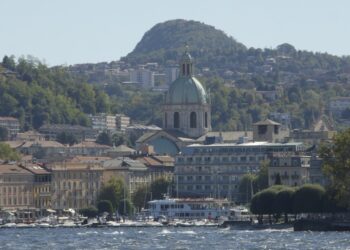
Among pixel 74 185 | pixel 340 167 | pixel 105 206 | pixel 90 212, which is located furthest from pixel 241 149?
pixel 340 167

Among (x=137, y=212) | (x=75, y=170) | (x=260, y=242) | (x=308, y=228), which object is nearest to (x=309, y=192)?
(x=308, y=228)

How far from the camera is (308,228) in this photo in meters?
136

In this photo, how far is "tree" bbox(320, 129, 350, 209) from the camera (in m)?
134

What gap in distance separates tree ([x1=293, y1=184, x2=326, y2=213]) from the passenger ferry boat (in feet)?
109

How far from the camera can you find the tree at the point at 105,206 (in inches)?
7052

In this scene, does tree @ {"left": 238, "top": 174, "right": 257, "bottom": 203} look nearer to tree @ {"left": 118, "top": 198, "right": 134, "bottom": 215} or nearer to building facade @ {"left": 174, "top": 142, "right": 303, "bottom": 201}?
building facade @ {"left": 174, "top": 142, "right": 303, "bottom": 201}

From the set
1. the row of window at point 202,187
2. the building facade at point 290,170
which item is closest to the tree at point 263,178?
the building facade at point 290,170

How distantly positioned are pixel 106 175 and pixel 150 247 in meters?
81.8

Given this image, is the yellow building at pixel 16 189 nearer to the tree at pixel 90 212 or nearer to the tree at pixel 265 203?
the tree at pixel 90 212

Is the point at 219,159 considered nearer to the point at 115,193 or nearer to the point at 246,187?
the point at 115,193

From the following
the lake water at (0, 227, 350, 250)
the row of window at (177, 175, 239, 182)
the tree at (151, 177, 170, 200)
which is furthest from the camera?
the row of window at (177, 175, 239, 182)

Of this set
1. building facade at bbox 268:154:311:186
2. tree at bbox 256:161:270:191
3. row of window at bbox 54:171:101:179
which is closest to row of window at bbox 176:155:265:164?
row of window at bbox 54:171:101:179

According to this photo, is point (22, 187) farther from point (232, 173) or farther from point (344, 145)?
point (344, 145)

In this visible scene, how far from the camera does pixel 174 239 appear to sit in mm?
128625
